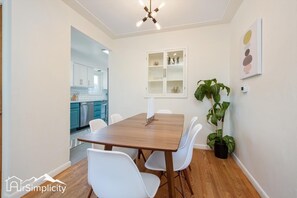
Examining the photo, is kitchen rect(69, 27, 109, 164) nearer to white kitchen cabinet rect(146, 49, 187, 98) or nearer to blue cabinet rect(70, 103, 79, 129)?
blue cabinet rect(70, 103, 79, 129)

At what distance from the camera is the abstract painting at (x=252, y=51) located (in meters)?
1.67

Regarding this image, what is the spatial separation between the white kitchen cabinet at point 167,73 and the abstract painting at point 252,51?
1.26 meters

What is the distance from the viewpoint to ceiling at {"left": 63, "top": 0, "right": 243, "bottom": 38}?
230 cm

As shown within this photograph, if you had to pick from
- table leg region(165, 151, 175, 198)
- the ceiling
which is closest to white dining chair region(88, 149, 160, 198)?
table leg region(165, 151, 175, 198)

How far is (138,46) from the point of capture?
11.7 ft

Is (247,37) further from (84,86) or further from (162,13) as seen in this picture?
(84,86)

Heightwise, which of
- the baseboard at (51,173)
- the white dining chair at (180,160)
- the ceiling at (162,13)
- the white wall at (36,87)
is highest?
the ceiling at (162,13)

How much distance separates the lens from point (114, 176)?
34.4 inches

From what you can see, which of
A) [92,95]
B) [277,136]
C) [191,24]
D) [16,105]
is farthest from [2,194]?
[92,95]

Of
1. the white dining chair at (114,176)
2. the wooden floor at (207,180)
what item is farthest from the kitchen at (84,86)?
the white dining chair at (114,176)

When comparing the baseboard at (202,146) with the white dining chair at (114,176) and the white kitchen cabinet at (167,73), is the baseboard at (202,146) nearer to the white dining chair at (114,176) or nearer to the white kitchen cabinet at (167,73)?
the white kitchen cabinet at (167,73)

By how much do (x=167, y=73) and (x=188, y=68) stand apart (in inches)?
19.5

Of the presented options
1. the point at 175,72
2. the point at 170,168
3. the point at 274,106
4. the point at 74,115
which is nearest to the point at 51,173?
the point at 170,168

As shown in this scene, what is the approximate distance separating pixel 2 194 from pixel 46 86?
1273mm
